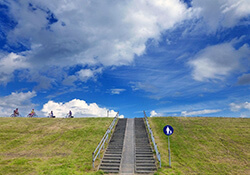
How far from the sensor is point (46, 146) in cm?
2198

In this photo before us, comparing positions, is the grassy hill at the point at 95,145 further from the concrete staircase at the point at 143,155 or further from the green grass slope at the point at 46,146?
the concrete staircase at the point at 143,155

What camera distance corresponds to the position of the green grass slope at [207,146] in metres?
15.9

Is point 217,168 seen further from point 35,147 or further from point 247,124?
point 35,147

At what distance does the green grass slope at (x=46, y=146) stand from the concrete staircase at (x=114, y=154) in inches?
52.6

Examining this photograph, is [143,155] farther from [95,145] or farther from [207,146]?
[207,146]

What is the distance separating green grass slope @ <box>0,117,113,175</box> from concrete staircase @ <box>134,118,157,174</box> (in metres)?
4.16

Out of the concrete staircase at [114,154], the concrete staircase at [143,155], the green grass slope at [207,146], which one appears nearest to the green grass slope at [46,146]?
the concrete staircase at [114,154]

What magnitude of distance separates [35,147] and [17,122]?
13920mm

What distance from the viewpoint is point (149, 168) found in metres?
15.1

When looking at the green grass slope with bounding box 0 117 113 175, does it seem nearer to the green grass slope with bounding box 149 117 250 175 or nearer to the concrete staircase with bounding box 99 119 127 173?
the concrete staircase with bounding box 99 119 127 173

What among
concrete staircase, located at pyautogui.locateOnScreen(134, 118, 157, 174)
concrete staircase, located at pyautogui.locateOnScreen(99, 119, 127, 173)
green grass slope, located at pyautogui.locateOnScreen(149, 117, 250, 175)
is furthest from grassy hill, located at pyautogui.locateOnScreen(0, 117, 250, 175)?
concrete staircase, located at pyautogui.locateOnScreen(99, 119, 127, 173)

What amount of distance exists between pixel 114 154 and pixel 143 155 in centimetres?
293

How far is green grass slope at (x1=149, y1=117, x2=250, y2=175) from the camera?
15.9 metres

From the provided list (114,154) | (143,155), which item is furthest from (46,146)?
(143,155)
